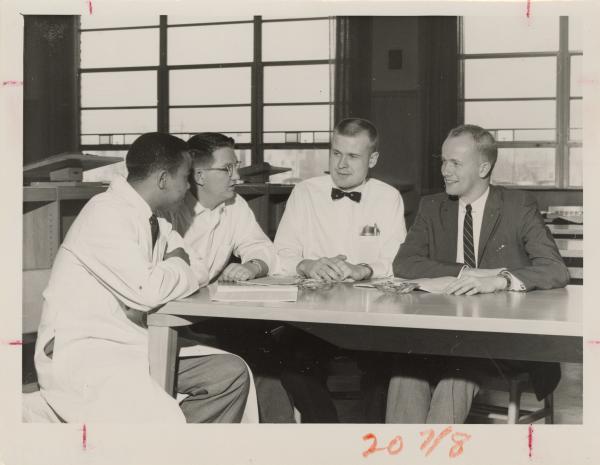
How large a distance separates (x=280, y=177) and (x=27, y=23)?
20.3 ft

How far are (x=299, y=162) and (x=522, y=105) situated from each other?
2.56m

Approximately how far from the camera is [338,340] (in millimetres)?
2660

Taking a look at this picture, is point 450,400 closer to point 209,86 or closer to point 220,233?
point 220,233

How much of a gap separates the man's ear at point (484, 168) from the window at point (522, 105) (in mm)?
5232

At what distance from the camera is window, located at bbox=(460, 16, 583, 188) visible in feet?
25.4

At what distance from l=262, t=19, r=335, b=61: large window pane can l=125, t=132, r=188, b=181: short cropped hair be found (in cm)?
601

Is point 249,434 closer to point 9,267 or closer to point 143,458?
point 143,458

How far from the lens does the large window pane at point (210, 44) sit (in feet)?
25.6

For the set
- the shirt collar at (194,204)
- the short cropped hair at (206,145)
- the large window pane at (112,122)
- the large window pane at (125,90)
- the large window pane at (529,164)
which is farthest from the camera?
the large window pane at (529,164)

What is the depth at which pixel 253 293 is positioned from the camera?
7.48 feet

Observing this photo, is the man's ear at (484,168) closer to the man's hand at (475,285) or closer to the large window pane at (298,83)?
the man's hand at (475,285)

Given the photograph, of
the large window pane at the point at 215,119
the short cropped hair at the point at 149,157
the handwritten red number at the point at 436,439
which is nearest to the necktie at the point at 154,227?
the short cropped hair at the point at 149,157

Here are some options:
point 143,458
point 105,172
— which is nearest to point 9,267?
point 143,458

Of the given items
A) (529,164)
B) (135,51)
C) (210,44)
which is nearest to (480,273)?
(135,51)
